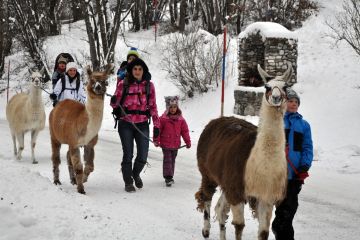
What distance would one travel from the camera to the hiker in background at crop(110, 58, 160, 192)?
6105 millimetres

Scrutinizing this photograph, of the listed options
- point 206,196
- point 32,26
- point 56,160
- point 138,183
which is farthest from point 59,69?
point 32,26

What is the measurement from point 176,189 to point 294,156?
284 cm

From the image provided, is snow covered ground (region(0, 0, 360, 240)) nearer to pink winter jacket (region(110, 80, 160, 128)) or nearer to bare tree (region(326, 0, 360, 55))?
bare tree (region(326, 0, 360, 55))

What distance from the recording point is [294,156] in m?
4.00

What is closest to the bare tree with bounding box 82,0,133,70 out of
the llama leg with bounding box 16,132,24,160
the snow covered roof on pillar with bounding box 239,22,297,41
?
the snow covered roof on pillar with bounding box 239,22,297,41

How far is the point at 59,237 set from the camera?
3635 millimetres

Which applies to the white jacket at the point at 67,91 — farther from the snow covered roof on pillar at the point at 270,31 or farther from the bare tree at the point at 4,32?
the bare tree at the point at 4,32

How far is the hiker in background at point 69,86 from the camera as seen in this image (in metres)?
7.37

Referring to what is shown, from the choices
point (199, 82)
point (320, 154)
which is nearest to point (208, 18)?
point (199, 82)

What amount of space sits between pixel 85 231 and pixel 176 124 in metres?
3.29

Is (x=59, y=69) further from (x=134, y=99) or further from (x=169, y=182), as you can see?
(x=169, y=182)

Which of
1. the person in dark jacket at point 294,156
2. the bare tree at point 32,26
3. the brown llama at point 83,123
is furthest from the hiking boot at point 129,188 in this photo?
the bare tree at point 32,26

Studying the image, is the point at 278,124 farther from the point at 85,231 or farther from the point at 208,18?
the point at 208,18

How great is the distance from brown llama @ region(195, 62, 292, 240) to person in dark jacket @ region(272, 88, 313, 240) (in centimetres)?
32
